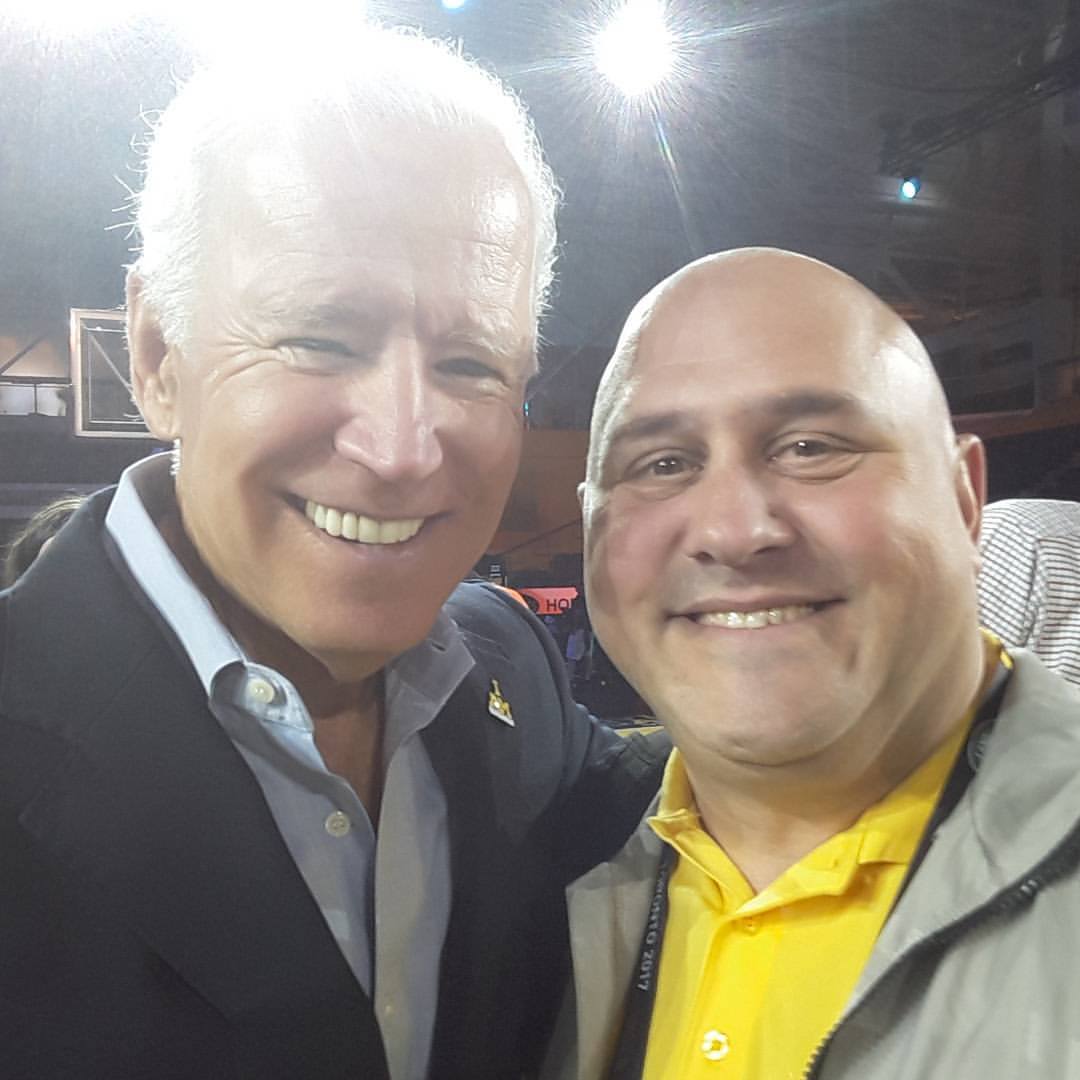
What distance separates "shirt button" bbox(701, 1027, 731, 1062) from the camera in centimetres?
92

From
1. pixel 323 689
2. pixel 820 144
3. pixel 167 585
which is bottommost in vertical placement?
pixel 323 689

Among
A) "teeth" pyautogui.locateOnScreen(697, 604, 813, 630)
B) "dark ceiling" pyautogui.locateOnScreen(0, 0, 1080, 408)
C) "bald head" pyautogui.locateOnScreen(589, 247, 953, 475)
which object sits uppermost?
"dark ceiling" pyautogui.locateOnScreen(0, 0, 1080, 408)

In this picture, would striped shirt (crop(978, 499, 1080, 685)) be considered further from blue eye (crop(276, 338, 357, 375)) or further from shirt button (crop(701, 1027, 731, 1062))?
blue eye (crop(276, 338, 357, 375))

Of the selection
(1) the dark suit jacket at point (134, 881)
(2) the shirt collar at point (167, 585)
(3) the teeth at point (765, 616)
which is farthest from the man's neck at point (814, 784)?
(2) the shirt collar at point (167, 585)

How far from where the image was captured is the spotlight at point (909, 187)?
3.89 meters

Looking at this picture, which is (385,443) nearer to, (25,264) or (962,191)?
(25,264)

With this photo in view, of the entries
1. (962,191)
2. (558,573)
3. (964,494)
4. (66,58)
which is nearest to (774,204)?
(962,191)

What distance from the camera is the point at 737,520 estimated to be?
93 centimetres

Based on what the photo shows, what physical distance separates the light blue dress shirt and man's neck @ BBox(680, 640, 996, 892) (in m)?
0.29

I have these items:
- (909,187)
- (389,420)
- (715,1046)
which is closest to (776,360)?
(389,420)

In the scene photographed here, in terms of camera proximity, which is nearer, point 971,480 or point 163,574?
point 163,574

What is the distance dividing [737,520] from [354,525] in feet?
1.15

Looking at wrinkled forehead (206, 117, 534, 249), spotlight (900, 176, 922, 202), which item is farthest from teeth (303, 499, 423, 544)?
spotlight (900, 176, 922, 202)

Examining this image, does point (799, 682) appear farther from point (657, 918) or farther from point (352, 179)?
point (352, 179)
